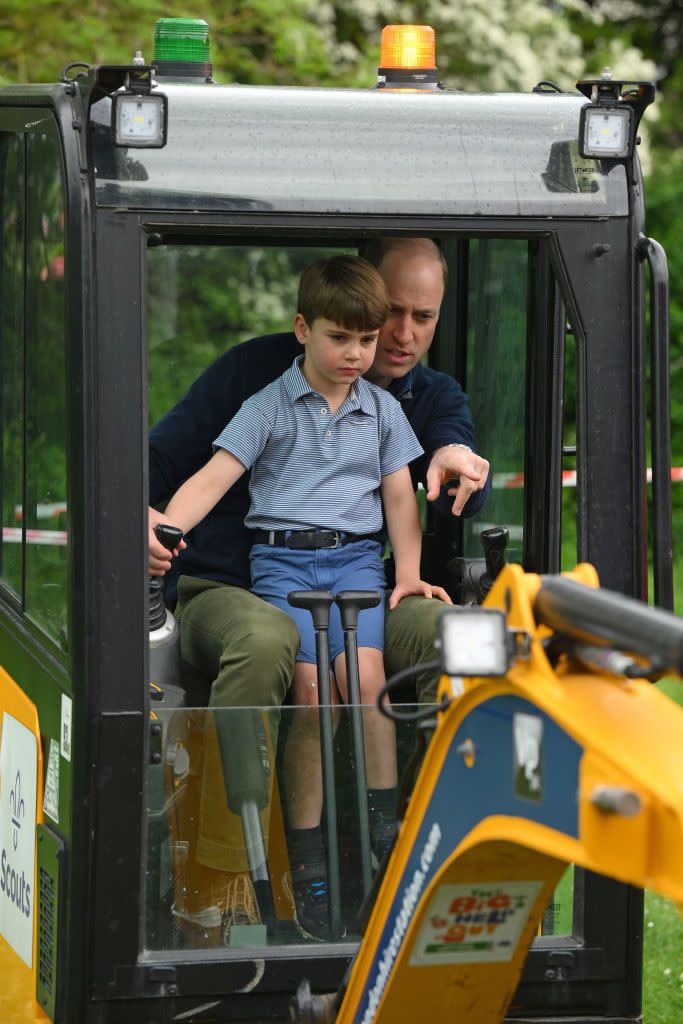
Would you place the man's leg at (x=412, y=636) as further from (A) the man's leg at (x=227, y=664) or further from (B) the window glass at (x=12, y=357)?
(B) the window glass at (x=12, y=357)

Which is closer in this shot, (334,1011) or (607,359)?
(334,1011)

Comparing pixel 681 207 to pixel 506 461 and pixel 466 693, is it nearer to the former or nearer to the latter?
pixel 506 461

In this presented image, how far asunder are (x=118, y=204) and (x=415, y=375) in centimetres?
128

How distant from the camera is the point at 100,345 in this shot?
2.92 metres

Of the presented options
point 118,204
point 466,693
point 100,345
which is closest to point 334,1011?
point 466,693

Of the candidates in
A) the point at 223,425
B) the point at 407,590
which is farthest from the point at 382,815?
the point at 223,425

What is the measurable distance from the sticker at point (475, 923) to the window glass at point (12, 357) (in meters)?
1.40

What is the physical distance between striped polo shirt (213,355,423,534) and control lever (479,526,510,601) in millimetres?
284

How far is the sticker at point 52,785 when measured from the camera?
3193 millimetres

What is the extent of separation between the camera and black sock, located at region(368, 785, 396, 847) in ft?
10.3

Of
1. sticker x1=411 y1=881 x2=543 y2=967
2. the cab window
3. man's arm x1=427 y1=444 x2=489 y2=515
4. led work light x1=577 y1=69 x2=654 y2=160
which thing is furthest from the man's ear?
sticker x1=411 y1=881 x2=543 y2=967

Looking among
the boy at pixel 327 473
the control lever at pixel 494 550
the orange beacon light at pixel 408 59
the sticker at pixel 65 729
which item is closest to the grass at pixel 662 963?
the control lever at pixel 494 550

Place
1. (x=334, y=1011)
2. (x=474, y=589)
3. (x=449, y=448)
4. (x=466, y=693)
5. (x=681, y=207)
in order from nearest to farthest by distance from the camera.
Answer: (x=466, y=693), (x=334, y=1011), (x=449, y=448), (x=474, y=589), (x=681, y=207)

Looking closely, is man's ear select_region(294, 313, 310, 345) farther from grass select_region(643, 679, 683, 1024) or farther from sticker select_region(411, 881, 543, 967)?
grass select_region(643, 679, 683, 1024)
